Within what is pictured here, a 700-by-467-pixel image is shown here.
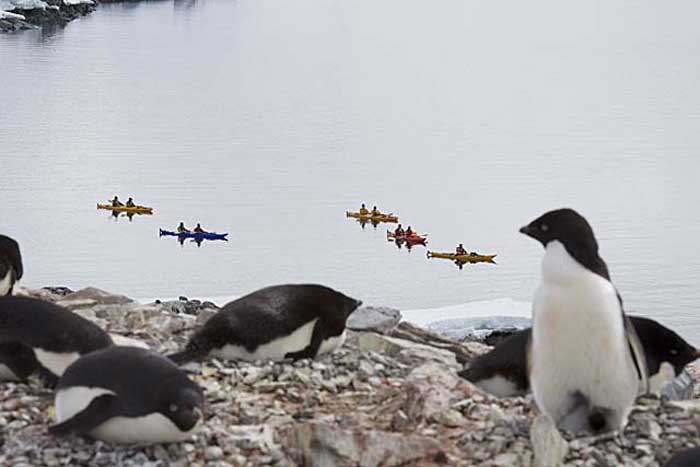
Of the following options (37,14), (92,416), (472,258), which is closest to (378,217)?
(472,258)

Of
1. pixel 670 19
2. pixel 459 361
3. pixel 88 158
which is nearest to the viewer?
pixel 459 361

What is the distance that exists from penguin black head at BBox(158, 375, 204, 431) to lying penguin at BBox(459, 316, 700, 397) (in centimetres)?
128

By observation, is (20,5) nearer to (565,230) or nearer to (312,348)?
(312,348)

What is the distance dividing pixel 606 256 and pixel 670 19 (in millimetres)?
66706

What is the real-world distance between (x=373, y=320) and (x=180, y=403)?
2.30 metres

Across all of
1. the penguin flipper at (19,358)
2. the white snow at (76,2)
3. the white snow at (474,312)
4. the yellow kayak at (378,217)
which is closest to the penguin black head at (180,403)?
the penguin flipper at (19,358)

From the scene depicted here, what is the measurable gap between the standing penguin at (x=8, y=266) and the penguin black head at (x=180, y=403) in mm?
2046

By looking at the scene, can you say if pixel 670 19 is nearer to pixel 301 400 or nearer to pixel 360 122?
pixel 360 122

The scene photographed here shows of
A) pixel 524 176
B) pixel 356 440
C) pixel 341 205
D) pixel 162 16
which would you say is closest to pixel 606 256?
pixel 341 205

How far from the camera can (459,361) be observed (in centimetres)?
596

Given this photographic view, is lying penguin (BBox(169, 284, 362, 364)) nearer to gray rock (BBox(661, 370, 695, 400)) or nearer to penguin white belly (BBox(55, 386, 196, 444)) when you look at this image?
penguin white belly (BBox(55, 386, 196, 444))

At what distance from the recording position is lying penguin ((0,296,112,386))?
15.3ft

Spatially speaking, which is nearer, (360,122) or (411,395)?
(411,395)

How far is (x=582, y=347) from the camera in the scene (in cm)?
413
